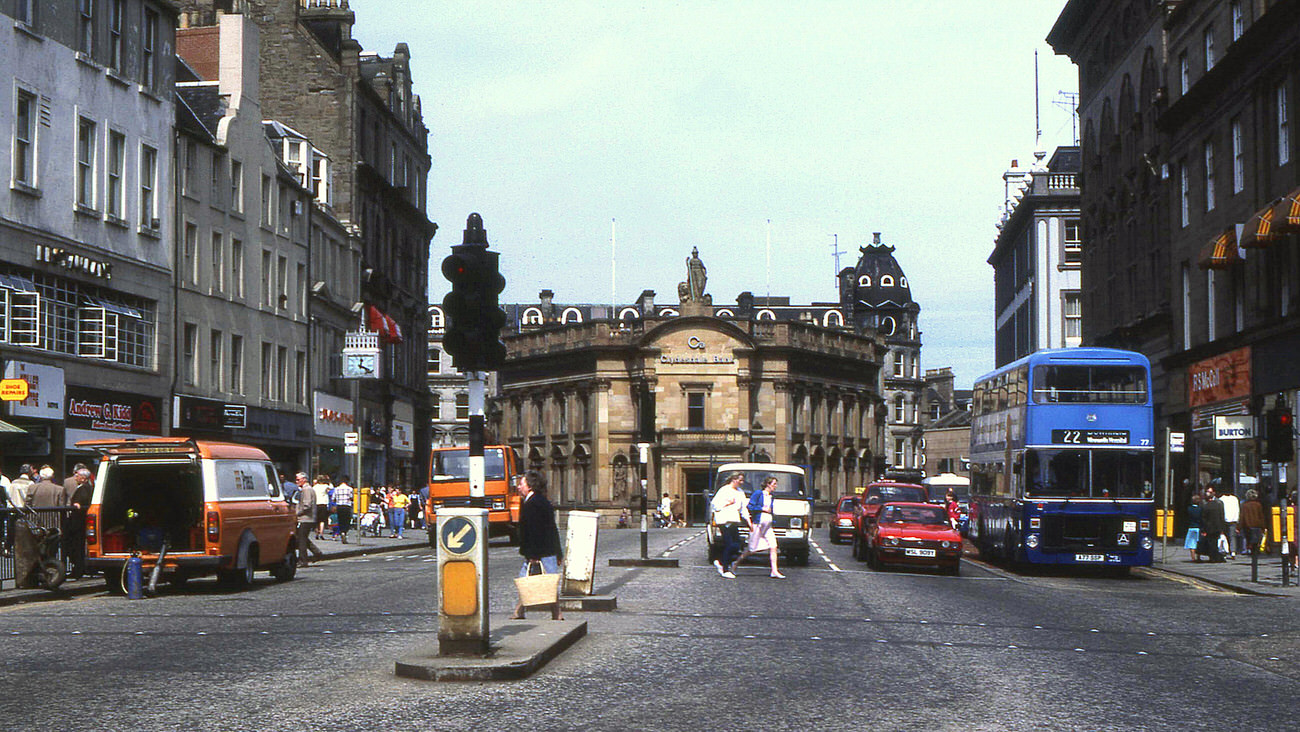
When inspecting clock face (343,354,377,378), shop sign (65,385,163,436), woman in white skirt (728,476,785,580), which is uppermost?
clock face (343,354,377,378)

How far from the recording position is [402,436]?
2657 inches

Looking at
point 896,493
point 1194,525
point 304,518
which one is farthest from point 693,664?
point 896,493

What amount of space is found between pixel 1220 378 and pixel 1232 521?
503 centimetres

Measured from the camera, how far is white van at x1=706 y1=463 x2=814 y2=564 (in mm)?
31609

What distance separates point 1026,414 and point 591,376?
244ft

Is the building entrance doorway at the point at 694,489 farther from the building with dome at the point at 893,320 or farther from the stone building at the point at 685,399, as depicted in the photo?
the building with dome at the point at 893,320

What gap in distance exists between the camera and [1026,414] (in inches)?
1185

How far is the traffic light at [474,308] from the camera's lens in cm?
1274

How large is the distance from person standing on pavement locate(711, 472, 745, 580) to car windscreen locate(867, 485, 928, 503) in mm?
12131

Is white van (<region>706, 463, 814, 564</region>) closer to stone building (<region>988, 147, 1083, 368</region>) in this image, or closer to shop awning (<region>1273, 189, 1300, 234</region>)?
shop awning (<region>1273, 189, 1300, 234</region>)

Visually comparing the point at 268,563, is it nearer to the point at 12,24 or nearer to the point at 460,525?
the point at 460,525

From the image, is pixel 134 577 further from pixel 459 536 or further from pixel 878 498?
pixel 878 498

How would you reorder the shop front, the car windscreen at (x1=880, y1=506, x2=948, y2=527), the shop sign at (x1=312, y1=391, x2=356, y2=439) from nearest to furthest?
the car windscreen at (x1=880, y1=506, x2=948, y2=527), the shop front, the shop sign at (x1=312, y1=391, x2=356, y2=439)

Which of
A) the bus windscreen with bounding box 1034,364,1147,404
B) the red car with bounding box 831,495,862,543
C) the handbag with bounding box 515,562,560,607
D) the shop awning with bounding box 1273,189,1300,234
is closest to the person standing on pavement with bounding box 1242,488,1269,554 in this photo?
the bus windscreen with bounding box 1034,364,1147,404
